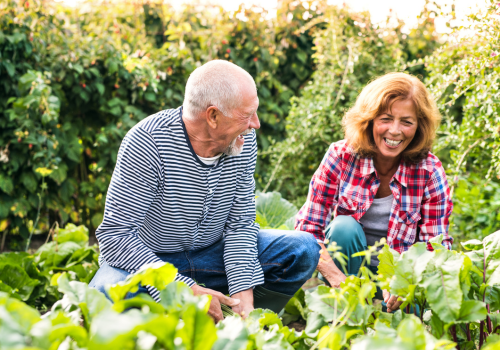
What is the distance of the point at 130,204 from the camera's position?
67.6 inches

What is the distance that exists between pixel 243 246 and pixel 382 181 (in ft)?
2.55

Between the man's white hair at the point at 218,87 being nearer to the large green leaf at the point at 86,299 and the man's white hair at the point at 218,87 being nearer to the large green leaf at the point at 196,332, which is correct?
the large green leaf at the point at 86,299

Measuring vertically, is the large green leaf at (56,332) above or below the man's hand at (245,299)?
above

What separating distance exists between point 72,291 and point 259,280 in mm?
1115

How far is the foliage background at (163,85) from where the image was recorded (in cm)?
301

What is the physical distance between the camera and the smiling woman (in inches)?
81.7

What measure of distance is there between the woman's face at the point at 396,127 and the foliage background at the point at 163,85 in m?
0.44

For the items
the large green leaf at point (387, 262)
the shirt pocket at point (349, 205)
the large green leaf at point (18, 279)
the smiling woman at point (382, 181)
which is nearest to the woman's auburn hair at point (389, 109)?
the smiling woman at point (382, 181)

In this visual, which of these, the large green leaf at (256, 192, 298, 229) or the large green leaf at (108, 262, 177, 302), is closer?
the large green leaf at (108, 262, 177, 302)

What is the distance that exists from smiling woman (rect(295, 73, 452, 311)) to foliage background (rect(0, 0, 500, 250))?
42cm

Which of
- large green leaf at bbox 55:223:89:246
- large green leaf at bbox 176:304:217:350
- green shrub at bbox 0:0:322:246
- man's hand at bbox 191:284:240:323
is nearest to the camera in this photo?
large green leaf at bbox 176:304:217:350

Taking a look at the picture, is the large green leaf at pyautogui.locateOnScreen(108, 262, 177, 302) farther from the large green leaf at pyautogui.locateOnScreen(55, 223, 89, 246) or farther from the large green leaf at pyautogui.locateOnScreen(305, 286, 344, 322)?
the large green leaf at pyautogui.locateOnScreen(55, 223, 89, 246)

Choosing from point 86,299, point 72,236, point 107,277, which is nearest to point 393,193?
point 107,277

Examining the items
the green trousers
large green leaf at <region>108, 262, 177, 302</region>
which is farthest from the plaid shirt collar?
large green leaf at <region>108, 262, 177, 302</region>
